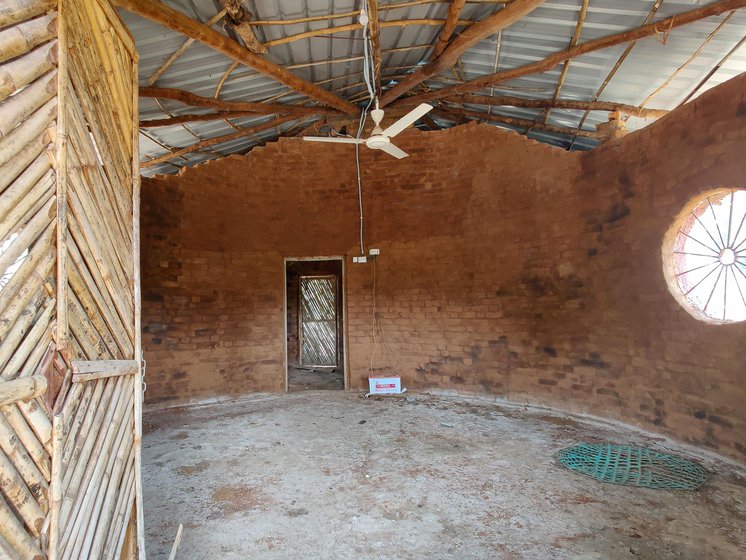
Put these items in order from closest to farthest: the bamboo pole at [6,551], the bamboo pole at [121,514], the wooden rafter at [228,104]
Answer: the bamboo pole at [6,551], the bamboo pole at [121,514], the wooden rafter at [228,104]

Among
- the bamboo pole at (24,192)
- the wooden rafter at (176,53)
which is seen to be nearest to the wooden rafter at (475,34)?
the wooden rafter at (176,53)

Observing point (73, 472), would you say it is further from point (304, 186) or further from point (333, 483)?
point (304, 186)

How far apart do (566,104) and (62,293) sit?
19.8 ft

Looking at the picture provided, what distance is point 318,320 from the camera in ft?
33.6

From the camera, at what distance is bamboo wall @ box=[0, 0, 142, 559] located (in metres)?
1.29

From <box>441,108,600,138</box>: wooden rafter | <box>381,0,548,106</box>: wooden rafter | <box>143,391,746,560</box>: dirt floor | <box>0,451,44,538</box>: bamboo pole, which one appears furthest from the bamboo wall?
<box>441,108,600,138</box>: wooden rafter

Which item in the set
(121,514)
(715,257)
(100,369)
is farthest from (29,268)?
(715,257)

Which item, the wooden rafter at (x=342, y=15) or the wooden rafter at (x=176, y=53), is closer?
the wooden rafter at (x=176, y=53)

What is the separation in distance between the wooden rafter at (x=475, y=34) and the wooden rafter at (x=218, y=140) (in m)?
1.87

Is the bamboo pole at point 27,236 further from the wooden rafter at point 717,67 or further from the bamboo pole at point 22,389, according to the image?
the wooden rafter at point 717,67

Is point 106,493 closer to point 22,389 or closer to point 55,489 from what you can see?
point 55,489

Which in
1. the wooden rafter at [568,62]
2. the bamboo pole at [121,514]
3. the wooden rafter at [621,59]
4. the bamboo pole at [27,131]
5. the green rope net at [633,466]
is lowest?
the green rope net at [633,466]

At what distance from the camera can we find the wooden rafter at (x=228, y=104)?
4.68m

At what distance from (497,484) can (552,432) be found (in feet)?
5.13
